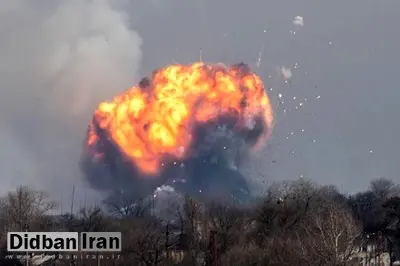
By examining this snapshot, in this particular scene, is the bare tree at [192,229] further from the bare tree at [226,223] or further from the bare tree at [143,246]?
the bare tree at [143,246]

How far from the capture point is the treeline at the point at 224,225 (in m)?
72.2

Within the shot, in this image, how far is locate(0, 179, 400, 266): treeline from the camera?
7225cm

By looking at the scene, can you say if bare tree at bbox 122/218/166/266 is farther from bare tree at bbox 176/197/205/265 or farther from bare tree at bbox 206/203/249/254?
bare tree at bbox 206/203/249/254

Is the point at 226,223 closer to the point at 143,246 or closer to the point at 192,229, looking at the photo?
the point at 192,229

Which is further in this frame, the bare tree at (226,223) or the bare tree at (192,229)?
the bare tree at (226,223)

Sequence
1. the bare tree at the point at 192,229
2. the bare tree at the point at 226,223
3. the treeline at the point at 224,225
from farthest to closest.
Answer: the bare tree at the point at 226,223 → the bare tree at the point at 192,229 → the treeline at the point at 224,225

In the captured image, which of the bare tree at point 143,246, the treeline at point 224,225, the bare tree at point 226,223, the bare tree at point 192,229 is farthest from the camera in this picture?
the bare tree at point 226,223

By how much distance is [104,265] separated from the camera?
80.8 metres

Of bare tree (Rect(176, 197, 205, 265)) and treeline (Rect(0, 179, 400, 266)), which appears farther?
bare tree (Rect(176, 197, 205, 265))

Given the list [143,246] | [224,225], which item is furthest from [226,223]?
[143,246]

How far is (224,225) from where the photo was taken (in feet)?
314

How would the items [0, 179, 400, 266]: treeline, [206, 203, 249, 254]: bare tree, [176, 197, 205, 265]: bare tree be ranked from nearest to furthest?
[0, 179, 400, 266]: treeline
[176, 197, 205, 265]: bare tree
[206, 203, 249, 254]: bare tree

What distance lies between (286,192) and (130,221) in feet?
88.4

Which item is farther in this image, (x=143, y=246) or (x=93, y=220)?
(x=93, y=220)
